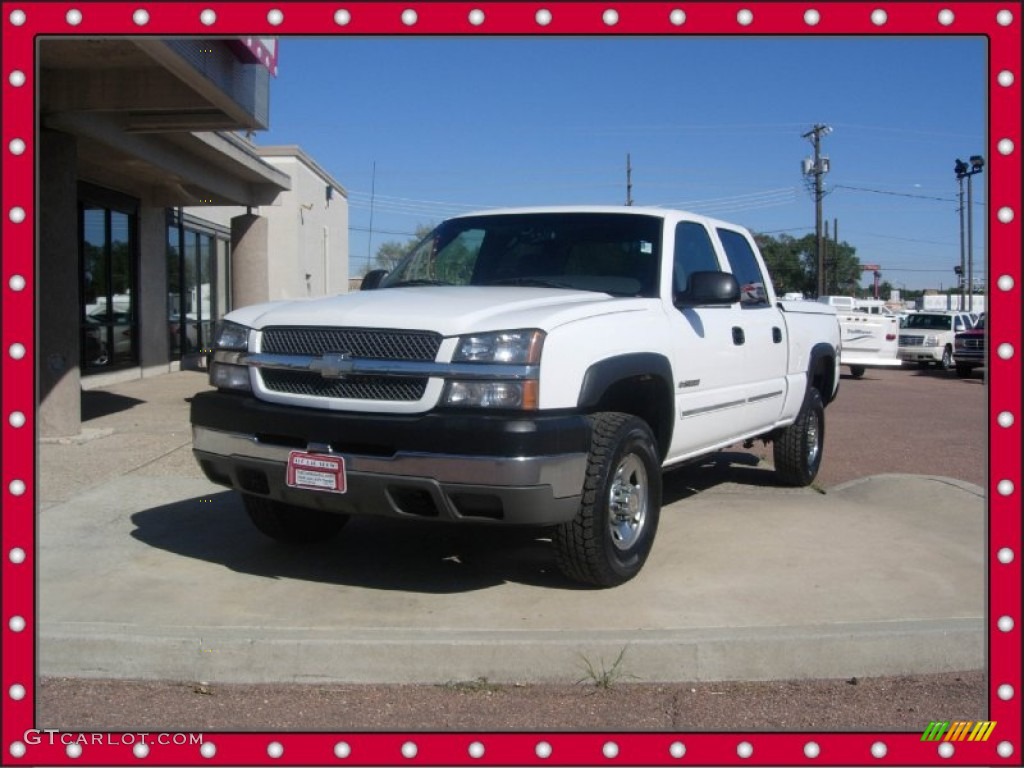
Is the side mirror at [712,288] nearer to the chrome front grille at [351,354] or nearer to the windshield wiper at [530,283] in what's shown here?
the windshield wiper at [530,283]

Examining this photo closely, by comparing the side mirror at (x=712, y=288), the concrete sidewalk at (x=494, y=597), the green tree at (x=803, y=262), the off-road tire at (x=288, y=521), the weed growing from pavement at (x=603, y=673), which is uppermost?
the green tree at (x=803, y=262)

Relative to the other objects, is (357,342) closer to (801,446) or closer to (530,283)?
(530,283)

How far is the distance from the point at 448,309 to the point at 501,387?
1.70 feet

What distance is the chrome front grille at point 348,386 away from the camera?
4.47 m

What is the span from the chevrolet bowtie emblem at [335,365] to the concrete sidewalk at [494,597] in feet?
3.57

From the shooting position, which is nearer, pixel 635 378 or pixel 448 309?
pixel 448 309

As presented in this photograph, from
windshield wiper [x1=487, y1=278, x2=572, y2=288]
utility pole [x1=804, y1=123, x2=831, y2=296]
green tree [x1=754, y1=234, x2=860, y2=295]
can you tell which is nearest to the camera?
windshield wiper [x1=487, y1=278, x2=572, y2=288]

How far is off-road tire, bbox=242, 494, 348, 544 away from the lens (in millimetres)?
5562

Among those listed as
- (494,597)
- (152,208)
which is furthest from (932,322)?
(494,597)

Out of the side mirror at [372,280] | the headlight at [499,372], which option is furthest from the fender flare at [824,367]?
the headlight at [499,372]

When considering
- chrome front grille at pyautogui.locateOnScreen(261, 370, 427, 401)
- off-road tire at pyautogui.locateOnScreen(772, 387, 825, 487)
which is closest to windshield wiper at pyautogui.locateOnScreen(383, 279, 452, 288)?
chrome front grille at pyautogui.locateOnScreen(261, 370, 427, 401)

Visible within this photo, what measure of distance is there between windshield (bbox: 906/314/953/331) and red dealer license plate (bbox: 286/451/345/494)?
2844 cm

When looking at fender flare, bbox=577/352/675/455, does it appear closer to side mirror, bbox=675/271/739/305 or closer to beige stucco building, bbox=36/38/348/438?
side mirror, bbox=675/271/739/305

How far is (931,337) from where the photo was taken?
29.3 m
